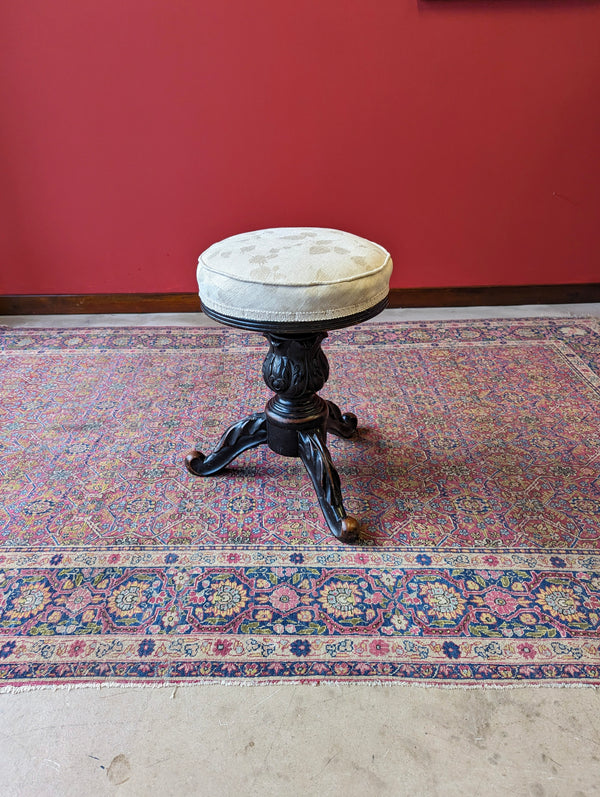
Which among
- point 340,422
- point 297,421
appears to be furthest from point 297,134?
point 297,421

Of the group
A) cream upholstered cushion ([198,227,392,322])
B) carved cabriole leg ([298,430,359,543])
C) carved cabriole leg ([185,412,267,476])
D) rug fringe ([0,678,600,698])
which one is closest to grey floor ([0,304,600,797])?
rug fringe ([0,678,600,698])

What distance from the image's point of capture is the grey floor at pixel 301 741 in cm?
104

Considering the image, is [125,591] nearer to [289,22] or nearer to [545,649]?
[545,649]

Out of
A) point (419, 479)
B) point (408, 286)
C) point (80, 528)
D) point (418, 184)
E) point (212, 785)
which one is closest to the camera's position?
point (212, 785)

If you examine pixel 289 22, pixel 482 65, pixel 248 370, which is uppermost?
pixel 289 22

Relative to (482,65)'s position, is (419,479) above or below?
below

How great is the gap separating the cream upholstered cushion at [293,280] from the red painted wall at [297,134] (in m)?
1.45

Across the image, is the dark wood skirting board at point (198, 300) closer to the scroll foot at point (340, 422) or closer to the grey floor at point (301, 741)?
the scroll foot at point (340, 422)

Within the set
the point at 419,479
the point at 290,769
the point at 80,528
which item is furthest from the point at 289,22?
the point at 290,769

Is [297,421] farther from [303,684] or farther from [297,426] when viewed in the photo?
[303,684]

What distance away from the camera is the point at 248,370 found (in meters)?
2.43

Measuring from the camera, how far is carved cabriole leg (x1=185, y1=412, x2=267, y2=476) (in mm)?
1758

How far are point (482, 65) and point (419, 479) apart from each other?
1.96 metres

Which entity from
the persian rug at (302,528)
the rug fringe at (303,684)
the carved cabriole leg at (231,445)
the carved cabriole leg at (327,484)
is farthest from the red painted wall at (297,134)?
the rug fringe at (303,684)
